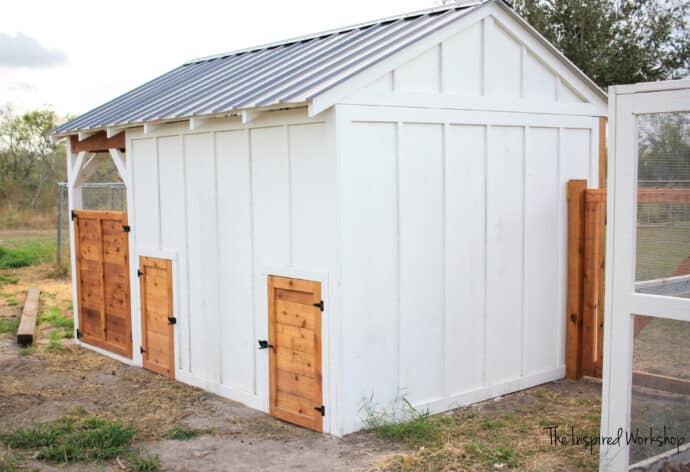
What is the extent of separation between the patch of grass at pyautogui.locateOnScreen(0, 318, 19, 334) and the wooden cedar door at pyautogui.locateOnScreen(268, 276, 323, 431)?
585cm

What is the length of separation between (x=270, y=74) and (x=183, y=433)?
3612 millimetres

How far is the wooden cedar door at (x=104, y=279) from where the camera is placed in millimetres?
9461

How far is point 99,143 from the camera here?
9.78 m

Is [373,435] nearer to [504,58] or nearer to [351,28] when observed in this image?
[504,58]

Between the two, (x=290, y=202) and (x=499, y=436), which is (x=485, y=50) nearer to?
(x=290, y=202)

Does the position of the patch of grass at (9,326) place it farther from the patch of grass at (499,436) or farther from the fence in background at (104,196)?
the patch of grass at (499,436)

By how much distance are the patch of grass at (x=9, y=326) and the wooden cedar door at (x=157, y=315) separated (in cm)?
325

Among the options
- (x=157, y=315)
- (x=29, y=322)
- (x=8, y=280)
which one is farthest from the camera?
(x=8, y=280)

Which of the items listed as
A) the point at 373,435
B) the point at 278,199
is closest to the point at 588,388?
the point at 373,435

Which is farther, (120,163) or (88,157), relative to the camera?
(88,157)

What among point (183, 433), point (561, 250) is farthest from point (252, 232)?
point (561, 250)

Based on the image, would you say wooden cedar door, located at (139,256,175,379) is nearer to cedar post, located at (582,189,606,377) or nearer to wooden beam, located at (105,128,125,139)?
wooden beam, located at (105,128,125,139)

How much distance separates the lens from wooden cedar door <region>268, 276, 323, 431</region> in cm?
664

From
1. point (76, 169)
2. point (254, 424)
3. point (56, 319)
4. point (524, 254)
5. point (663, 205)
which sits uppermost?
point (76, 169)
